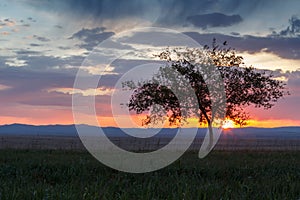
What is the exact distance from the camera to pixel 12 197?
9.55 m

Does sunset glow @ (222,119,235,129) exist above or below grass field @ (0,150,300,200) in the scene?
above

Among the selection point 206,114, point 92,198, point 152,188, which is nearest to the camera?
point 92,198

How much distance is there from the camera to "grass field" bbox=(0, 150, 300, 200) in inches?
418

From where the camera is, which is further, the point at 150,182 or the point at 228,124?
the point at 228,124

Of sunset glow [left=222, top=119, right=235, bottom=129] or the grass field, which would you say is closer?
the grass field

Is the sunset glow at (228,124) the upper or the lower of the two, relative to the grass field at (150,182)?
upper

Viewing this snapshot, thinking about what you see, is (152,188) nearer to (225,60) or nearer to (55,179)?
(55,179)

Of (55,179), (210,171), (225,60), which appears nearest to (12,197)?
(55,179)

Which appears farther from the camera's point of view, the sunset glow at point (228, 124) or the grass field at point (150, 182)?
the sunset glow at point (228, 124)

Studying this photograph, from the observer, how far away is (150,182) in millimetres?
12508

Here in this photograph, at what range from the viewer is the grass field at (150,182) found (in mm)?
10609

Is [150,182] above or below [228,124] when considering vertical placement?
below

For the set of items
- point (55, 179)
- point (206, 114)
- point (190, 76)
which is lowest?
point (55, 179)

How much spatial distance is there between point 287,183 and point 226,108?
3233 centimetres
